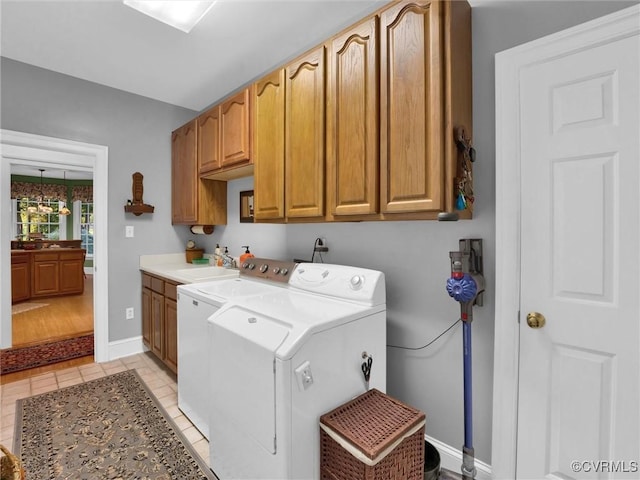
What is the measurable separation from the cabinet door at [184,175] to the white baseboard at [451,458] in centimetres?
267

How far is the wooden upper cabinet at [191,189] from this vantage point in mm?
→ 3086

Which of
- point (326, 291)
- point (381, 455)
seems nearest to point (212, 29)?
point (326, 291)

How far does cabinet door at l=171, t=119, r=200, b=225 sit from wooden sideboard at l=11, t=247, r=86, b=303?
164 inches

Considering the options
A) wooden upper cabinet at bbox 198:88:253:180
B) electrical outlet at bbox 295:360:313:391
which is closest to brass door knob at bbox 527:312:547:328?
electrical outlet at bbox 295:360:313:391

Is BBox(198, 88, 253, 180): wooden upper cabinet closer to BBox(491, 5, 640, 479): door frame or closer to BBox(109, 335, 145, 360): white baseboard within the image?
BBox(491, 5, 640, 479): door frame

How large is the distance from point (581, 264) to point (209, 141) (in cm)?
280

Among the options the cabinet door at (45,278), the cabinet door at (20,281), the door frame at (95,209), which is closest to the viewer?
the door frame at (95,209)

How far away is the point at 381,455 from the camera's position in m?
1.14

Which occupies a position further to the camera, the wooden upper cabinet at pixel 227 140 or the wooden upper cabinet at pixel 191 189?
the wooden upper cabinet at pixel 191 189

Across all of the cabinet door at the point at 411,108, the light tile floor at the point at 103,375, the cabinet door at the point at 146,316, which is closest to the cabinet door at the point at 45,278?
the light tile floor at the point at 103,375

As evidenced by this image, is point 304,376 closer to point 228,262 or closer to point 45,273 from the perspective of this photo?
point 228,262

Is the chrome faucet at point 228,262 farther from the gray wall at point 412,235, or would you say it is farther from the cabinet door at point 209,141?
the cabinet door at point 209,141

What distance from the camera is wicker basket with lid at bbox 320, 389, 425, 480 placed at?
1.15 m

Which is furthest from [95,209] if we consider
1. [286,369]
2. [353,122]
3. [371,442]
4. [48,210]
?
[48,210]
